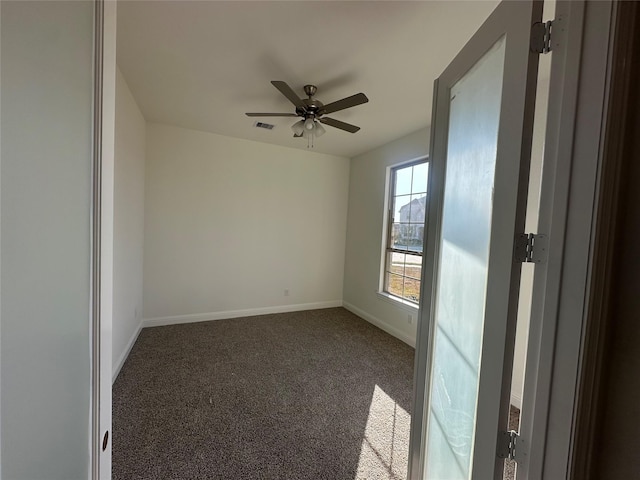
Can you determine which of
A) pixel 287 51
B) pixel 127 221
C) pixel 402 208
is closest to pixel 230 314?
pixel 127 221

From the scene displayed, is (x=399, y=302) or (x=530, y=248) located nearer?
(x=530, y=248)

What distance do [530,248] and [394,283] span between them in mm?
3154

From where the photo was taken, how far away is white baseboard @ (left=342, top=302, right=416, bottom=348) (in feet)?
11.2

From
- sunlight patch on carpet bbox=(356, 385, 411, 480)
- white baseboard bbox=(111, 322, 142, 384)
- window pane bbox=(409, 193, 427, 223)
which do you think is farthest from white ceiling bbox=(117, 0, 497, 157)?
sunlight patch on carpet bbox=(356, 385, 411, 480)

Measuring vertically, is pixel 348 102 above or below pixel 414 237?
above

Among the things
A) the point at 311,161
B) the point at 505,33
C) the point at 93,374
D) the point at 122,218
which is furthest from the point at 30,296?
the point at 311,161

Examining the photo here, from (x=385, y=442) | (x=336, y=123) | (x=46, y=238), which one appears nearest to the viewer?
(x=46, y=238)

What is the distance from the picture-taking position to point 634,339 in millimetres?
643

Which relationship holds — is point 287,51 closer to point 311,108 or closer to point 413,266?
point 311,108

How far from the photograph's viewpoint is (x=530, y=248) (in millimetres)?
798

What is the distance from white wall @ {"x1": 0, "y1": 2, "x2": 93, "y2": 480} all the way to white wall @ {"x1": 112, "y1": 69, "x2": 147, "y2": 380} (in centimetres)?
197

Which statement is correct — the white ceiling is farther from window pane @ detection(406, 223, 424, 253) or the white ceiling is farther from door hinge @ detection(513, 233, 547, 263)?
door hinge @ detection(513, 233, 547, 263)

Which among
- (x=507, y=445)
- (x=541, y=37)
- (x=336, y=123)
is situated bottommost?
(x=507, y=445)

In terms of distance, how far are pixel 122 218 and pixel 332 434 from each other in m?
2.57
